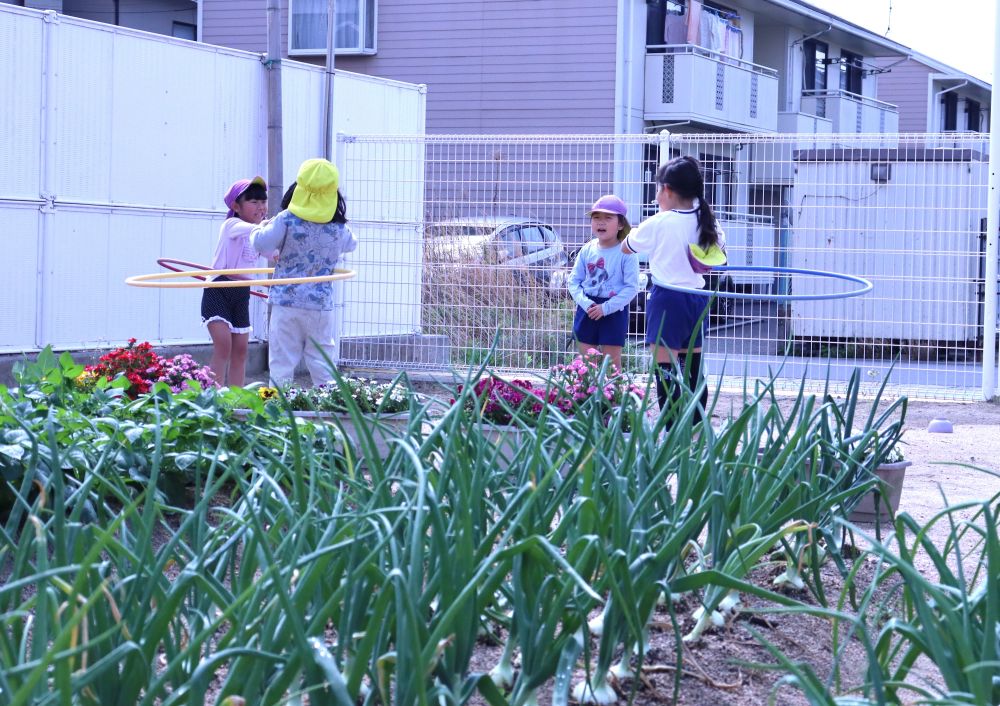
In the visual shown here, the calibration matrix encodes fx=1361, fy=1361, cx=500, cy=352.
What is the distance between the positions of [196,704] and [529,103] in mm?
21220

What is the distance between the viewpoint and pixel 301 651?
1.83 meters

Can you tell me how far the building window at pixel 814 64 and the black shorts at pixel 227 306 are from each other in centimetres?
2435

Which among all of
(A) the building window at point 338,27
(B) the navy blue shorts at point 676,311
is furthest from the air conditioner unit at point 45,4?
(B) the navy blue shorts at point 676,311

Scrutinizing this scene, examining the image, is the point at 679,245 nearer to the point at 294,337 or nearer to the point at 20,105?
the point at 294,337

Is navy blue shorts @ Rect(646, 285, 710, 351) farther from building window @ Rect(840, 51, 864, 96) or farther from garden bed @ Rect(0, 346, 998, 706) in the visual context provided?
building window @ Rect(840, 51, 864, 96)

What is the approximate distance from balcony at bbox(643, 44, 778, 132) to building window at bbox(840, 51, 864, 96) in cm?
676

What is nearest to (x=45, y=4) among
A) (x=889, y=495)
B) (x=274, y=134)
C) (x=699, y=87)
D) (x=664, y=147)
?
(x=699, y=87)

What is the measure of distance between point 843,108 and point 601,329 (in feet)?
80.6

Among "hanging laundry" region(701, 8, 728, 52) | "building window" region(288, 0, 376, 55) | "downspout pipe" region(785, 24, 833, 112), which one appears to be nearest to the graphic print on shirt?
"building window" region(288, 0, 376, 55)

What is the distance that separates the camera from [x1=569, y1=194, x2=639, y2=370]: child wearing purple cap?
7.78 meters

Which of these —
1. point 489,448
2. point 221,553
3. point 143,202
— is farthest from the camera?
point 143,202

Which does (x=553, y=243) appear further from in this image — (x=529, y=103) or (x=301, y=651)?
(x=529, y=103)

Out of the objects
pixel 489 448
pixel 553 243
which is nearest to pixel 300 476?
pixel 489 448

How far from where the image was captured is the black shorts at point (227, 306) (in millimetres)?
7953
